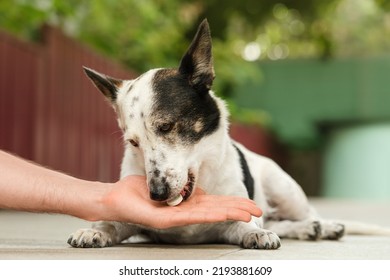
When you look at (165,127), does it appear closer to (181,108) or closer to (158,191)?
(181,108)

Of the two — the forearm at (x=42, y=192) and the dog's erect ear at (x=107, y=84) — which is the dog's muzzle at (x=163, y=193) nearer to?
the forearm at (x=42, y=192)

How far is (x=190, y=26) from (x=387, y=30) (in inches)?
480

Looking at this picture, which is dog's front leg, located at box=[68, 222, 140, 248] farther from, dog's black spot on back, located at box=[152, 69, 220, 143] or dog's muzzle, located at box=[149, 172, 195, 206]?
dog's black spot on back, located at box=[152, 69, 220, 143]

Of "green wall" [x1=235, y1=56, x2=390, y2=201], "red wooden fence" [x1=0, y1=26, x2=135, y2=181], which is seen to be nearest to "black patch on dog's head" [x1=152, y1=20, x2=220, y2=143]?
"red wooden fence" [x1=0, y1=26, x2=135, y2=181]

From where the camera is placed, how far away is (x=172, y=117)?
141 inches

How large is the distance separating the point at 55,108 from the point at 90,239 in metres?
5.61

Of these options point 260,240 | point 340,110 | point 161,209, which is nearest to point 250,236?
point 260,240

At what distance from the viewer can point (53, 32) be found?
29.9ft

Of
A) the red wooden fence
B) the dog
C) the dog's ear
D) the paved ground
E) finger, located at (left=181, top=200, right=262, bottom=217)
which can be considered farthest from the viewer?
the red wooden fence

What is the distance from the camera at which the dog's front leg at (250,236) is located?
3.58m

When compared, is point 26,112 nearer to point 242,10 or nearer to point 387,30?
point 242,10

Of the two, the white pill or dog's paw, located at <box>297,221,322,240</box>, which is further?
dog's paw, located at <box>297,221,322,240</box>

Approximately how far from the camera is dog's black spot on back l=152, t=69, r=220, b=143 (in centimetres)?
357
